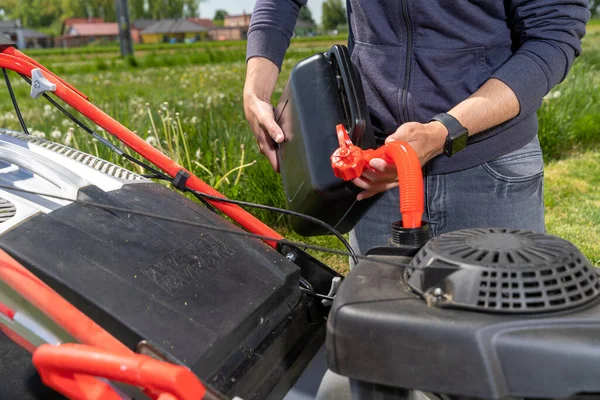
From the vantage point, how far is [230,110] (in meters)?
3.77

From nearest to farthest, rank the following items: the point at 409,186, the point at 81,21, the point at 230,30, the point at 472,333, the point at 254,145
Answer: the point at 472,333, the point at 409,186, the point at 254,145, the point at 230,30, the point at 81,21

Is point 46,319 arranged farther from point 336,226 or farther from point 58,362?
point 336,226

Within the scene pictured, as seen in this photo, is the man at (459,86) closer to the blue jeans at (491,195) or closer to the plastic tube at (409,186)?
the blue jeans at (491,195)

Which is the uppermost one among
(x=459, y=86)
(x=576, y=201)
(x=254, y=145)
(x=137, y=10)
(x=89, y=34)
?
(x=459, y=86)

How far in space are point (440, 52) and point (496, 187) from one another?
0.98 ft

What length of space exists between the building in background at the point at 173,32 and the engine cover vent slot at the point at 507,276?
52946mm

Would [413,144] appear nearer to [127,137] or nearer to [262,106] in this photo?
[262,106]

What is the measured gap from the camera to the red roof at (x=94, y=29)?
185ft

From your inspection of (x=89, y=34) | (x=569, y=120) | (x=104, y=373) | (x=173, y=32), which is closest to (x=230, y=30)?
(x=173, y=32)

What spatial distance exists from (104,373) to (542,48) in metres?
0.91

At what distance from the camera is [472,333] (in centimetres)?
74

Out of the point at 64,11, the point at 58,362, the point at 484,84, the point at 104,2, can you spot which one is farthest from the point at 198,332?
the point at 64,11

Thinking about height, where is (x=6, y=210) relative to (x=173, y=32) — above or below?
above

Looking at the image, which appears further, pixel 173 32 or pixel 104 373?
pixel 173 32
